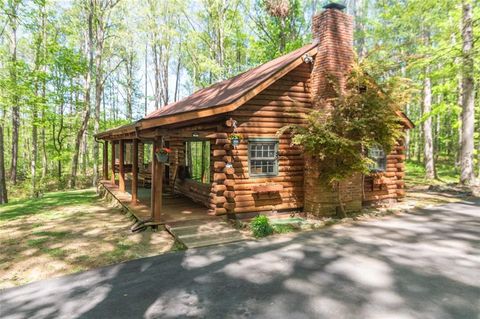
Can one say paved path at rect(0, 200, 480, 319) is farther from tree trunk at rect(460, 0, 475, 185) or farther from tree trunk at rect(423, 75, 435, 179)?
tree trunk at rect(423, 75, 435, 179)

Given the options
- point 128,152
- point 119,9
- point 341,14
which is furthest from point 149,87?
point 341,14

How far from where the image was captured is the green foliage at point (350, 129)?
27.7 feet

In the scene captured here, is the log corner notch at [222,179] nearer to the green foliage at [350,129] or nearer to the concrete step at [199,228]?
the concrete step at [199,228]

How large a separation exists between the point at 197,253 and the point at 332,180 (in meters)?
4.68

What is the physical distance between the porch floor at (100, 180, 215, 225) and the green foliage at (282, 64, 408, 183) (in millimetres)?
3896

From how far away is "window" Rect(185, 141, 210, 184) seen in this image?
10.7 m

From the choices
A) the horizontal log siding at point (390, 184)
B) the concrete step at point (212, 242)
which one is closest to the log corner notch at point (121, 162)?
the concrete step at point (212, 242)

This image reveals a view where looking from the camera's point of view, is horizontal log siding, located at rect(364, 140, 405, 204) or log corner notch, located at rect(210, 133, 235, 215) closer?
log corner notch, located at rect(210, 133, 235, 215)

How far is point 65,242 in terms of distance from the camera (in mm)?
7223

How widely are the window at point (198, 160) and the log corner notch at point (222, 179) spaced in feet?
6.23

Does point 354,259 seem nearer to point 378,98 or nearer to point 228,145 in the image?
point 228,145

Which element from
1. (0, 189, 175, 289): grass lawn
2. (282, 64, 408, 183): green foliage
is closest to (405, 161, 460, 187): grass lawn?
(282, 64, 408, 183): green foliage

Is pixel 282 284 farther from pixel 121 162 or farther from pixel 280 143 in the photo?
pixel 121 162

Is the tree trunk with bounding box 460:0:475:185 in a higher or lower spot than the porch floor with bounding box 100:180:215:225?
higher
